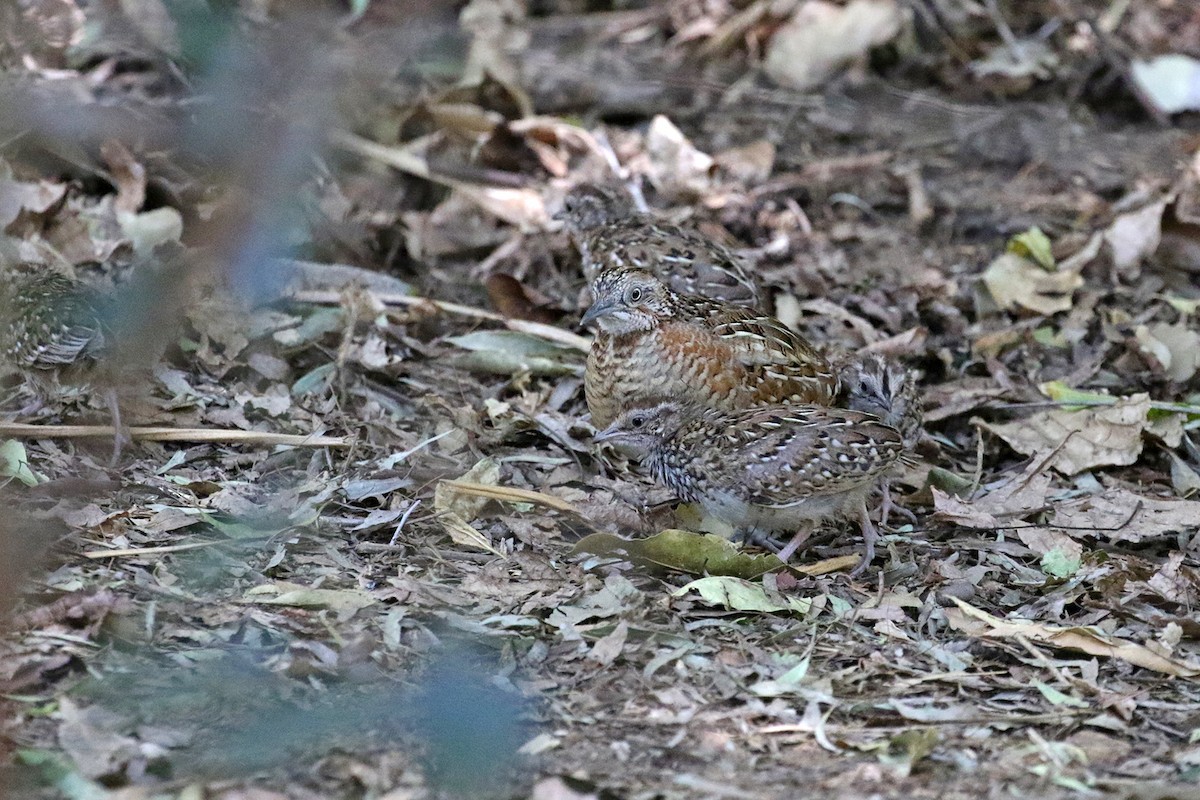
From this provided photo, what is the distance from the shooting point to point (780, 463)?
553 cm

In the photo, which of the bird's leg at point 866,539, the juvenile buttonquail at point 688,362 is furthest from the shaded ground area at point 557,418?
the juvenile buttonquail at point 688,362

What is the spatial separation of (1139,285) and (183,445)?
208 inches

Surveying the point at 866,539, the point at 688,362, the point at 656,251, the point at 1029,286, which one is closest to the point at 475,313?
the point at 656,251

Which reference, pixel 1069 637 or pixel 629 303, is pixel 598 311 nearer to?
pixel 629 303

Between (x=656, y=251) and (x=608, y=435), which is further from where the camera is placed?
(x=656, y=251)

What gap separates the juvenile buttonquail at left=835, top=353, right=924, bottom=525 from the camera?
20.2 ft

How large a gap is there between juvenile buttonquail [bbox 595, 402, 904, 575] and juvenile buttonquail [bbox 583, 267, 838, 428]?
374 millimetres

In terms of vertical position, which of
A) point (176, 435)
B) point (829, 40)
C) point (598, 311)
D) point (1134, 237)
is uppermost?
point (829, 40)

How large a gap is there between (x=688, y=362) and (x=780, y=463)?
3.14 feet

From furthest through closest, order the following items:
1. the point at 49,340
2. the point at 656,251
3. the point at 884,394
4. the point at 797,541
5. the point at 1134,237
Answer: the point at 1134,237
the point at 656,251
the point at 884,394
the point at 797,541
the point at 49,340

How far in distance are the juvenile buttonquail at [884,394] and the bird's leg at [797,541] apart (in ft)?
1.50

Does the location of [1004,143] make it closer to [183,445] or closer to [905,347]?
[905,347]

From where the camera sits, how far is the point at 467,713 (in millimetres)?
2521

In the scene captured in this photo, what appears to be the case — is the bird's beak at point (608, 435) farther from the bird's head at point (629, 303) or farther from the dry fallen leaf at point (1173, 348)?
the dry fallen leaf at point (1173, 348)
